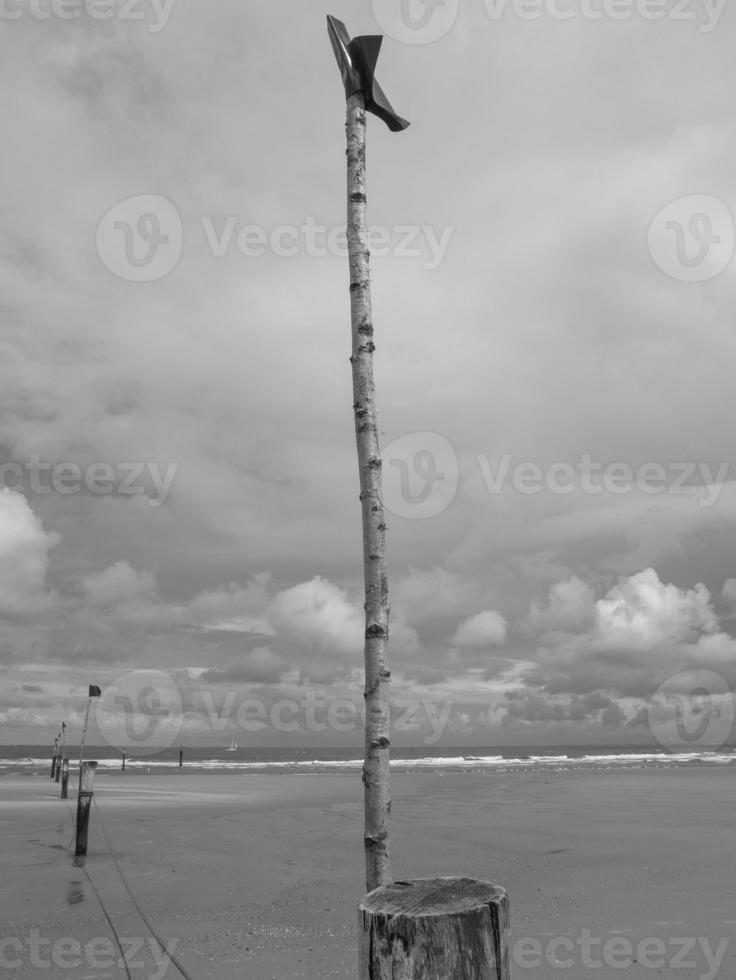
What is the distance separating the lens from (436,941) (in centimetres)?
259

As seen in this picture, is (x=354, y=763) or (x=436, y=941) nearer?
(x=436, y=941)

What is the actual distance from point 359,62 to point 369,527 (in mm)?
4241

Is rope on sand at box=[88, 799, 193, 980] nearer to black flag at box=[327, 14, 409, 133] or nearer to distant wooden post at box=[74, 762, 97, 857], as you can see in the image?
distant wooden post at box=[74, 762, 97, 857]

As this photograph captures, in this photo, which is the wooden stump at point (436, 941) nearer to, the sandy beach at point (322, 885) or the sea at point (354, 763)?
the sandy beach at point (322, 885)

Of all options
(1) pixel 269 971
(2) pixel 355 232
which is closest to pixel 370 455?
(2) pixel 355 232

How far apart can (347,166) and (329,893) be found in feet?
30.6

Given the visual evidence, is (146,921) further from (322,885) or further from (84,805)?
(84,805)

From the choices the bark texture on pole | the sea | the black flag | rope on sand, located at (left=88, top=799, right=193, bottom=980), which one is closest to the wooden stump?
the bark texture on pole

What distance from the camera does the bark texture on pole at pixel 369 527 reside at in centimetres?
548

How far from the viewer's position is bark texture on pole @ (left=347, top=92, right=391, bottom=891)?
548 cm

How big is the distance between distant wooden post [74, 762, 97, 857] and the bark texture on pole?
34.7 feet

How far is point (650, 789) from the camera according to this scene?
3064 centimetres

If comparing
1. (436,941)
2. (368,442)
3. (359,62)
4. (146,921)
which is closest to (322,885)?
(146,921)

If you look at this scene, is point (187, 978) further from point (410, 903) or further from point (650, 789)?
point (650, 789)
